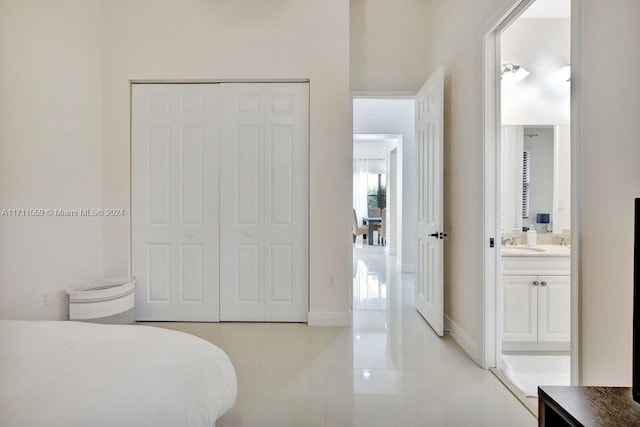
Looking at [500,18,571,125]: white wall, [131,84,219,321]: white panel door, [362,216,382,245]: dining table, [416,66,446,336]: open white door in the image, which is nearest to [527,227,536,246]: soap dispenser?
[416,66,446,336]: open white door

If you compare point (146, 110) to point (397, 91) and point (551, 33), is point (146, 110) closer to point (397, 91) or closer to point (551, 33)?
point (397, 91)

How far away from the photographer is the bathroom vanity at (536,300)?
Result: 275cm

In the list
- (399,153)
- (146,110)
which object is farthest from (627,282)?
(399,153)

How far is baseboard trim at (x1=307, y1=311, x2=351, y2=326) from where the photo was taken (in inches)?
133

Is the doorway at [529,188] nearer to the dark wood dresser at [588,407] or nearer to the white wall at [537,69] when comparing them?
the white wall at [537,69]

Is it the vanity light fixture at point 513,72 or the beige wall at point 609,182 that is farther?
the vanity light fixture at point 513,72

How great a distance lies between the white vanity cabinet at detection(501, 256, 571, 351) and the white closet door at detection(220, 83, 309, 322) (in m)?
Result: 1.82

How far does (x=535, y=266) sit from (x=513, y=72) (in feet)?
5.86

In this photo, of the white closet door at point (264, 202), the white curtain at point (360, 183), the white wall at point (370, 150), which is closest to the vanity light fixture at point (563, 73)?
the white closet door at point (264, 202)

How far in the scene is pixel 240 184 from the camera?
346 centimetres

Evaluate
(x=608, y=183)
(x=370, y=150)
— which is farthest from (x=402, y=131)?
(x=608, y=183)

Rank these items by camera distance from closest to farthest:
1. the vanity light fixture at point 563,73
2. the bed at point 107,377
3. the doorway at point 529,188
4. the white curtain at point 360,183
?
1. the bed at point 107,377
2. the doorway at point 529,188
3. the vanity light fixture at point 563,73
4. the white curtain at point 360,183

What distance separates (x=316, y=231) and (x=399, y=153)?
350 cm

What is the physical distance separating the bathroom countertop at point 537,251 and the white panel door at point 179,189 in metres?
2.71
